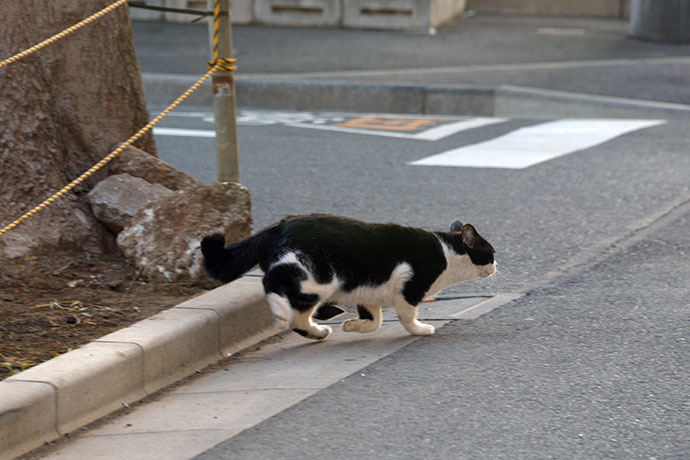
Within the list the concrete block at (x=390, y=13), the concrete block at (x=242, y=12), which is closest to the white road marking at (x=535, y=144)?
the concrete block at (x=390, y=13)

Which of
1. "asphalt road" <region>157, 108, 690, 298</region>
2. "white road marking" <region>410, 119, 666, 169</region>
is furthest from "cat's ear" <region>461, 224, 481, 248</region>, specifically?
"white road marking" <region>410, 119, 666, 169</region>

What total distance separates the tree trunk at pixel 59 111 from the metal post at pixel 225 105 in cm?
59

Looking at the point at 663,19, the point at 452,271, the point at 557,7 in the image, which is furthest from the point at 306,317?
the point at 557,7

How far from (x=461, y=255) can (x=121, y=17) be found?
2368 mm

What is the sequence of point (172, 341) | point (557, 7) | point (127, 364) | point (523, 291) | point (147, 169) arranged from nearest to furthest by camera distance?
point (127, 364), point (172, 341), point (523, 291), point (147, 169), point (557, 7)

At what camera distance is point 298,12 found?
1869 cm

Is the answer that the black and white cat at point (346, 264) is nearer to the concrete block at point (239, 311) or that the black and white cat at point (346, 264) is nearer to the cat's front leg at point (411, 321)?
the cat's front leg at point (411, 321)

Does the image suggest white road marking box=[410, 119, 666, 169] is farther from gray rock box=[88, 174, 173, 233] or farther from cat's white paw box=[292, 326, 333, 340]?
cat's white paw box=[292, 326, 333, 340]

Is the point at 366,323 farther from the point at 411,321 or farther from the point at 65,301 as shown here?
the point at 65,301

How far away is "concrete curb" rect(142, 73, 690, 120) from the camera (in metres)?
12.6

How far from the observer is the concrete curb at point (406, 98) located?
12.6 metres

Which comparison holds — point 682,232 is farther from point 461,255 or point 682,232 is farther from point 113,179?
point 113,179

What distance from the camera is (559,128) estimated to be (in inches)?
408

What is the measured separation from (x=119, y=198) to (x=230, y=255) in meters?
1.18
